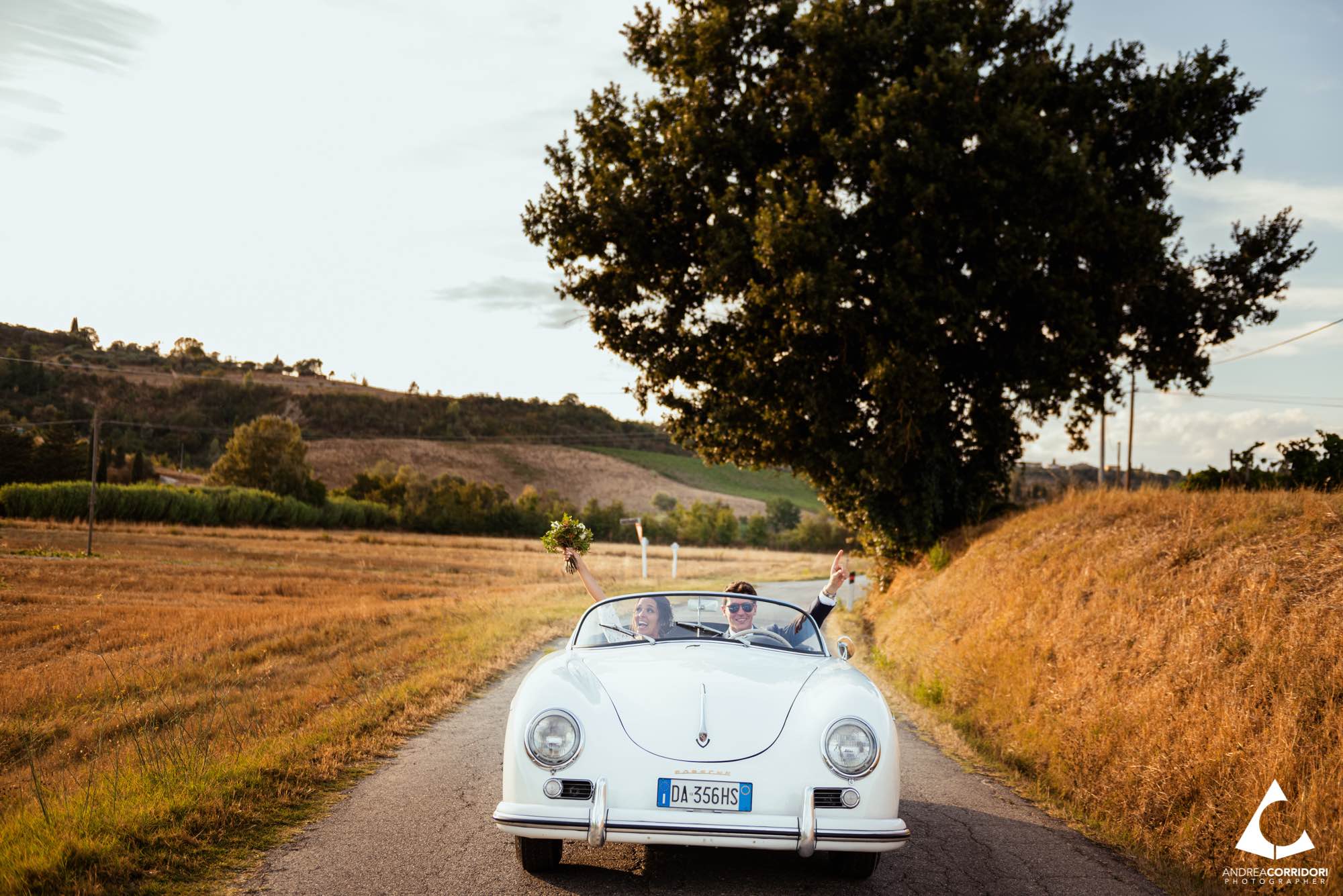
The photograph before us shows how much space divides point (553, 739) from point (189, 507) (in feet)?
231

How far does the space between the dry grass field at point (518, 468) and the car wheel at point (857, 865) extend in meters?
87.4

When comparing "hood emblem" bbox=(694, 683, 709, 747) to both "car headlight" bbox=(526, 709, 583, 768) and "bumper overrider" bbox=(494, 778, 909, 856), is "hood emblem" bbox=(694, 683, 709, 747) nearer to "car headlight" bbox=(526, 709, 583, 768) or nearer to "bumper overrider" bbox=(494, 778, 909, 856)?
"bumper overrider" bbox=(494, 778, 909, 856)

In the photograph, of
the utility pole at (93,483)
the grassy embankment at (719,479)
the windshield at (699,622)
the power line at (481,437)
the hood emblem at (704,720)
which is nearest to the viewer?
the hood emblem at (704,720)

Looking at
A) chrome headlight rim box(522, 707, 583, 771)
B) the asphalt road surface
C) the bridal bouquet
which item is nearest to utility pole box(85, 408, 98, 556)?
the bridal bouquet

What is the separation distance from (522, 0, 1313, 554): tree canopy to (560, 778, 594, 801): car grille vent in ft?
35.5

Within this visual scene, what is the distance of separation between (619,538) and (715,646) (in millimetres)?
78562

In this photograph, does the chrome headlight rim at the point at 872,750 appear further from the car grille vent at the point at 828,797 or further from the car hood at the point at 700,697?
the car hood at the point at 700,697

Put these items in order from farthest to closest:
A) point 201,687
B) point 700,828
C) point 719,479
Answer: point 719,479 < point 201,687 < point 700,828

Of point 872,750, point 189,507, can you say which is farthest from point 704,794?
point 189,507

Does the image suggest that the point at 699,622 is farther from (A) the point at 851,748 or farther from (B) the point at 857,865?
(B) the point at 857,865

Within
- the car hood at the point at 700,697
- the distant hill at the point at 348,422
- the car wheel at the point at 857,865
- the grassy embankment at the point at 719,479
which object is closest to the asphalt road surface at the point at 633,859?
the car wheel at the point at 857,865

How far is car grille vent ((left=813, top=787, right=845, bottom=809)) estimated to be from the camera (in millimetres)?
4738

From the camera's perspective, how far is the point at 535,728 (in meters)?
4.95

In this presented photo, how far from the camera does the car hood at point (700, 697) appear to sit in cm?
490
